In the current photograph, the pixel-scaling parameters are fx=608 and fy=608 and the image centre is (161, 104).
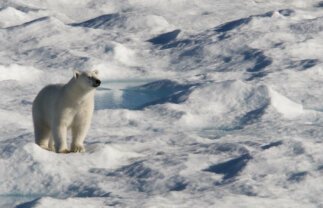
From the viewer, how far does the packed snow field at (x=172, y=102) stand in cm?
439

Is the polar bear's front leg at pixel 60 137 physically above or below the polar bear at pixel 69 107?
below

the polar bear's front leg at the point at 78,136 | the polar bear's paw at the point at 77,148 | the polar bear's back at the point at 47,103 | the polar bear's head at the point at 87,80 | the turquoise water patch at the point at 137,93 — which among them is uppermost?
the polar bear's head at the point at 87,80

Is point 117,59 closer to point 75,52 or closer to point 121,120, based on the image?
point 75,52

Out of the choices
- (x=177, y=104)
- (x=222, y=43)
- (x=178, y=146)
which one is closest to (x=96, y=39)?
(x=222, y=43)

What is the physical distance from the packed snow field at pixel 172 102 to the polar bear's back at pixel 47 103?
1.25 ft

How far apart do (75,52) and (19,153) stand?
4.80 meters

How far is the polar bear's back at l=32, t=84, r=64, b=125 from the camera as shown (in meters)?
5.01

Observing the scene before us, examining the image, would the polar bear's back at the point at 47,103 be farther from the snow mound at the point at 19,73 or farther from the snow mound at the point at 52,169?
the snow mound at the point at 19,73

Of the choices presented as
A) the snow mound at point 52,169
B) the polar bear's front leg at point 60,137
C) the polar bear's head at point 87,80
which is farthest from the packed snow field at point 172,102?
the polar bear's head at point 87,80

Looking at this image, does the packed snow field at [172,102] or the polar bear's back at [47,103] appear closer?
the packed snow field at [172,102]

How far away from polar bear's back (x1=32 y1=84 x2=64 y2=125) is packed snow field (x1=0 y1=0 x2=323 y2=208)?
0.38m

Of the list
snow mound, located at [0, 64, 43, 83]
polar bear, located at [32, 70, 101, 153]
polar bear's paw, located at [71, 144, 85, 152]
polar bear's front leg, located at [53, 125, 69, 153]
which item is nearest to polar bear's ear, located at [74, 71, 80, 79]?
polar bear, located at [32, 70, 101, 153]

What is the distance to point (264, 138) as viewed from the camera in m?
5.81

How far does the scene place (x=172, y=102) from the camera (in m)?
7.08
